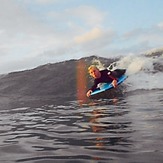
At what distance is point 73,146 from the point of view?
16.9 feet

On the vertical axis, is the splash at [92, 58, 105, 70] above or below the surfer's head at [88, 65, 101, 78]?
above

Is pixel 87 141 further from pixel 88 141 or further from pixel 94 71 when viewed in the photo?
pixel 94 71

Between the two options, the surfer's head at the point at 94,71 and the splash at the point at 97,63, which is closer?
the surfer's head at the point at 94,71

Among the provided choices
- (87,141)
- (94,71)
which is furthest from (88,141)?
(94,71)

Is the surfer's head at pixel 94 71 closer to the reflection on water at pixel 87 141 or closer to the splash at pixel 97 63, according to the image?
the reflection on water at pixel 87 141

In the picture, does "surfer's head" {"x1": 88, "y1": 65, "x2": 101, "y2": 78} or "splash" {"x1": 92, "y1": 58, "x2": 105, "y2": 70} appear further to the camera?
"splash" {"x1": 92, "y1": 58, "x2": 105, "y2": 70}

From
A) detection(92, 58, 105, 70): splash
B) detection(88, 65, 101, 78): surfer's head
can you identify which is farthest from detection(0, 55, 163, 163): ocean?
detection(92, 58, 105, 70): splash

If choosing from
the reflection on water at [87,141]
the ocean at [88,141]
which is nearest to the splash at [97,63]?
the ocean at [88,141]

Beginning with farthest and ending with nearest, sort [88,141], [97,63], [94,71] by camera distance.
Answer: [97,63] → [94,71] → [88,141]

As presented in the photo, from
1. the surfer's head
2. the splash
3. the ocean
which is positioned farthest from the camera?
the splash

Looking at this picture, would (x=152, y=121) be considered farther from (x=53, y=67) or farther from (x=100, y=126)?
(x=53, y=67)

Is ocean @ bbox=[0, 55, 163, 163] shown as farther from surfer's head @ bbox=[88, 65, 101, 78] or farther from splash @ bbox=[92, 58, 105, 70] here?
splash @ bbox=[92, 58, 105, 70]

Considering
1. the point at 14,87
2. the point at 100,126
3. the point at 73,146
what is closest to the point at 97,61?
the point at 14,87

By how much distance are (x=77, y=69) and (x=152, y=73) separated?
6.60m
